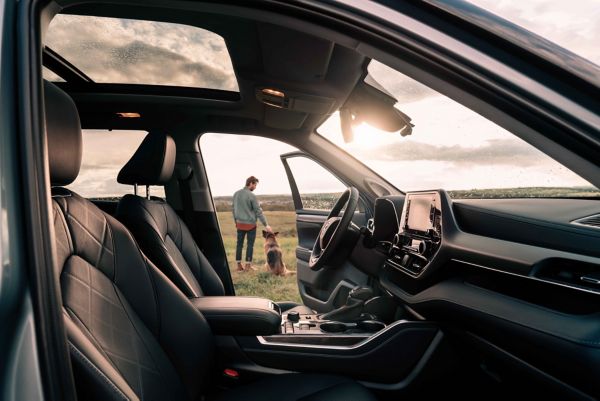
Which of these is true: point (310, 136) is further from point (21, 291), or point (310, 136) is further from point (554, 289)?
point (21, 291)

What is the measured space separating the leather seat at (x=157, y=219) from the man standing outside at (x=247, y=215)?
4.20m

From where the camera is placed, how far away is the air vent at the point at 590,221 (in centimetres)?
99

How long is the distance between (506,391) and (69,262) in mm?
1415

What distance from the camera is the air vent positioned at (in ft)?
3.25

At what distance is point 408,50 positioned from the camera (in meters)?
0.72

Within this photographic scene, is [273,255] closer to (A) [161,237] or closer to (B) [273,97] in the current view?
(B) [273,97]

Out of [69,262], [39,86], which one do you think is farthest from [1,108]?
[69,262]

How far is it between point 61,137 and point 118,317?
1.64 ft

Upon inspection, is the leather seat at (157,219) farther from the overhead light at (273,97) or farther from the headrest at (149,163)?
the overhead light at (273,97)

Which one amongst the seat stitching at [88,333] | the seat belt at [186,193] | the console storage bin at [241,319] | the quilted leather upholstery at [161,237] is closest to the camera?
the seat stitching at [88,333]

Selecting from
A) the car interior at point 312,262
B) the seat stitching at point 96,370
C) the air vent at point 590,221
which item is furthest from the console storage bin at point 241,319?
the air vent at point 590,221

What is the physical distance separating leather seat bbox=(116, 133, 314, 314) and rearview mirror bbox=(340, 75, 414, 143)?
1231mm

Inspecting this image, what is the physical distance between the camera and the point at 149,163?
6.41 ft

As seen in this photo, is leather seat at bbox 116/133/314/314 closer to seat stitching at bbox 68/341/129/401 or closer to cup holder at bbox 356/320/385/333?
cup holder at bbox 356/320/385/333
